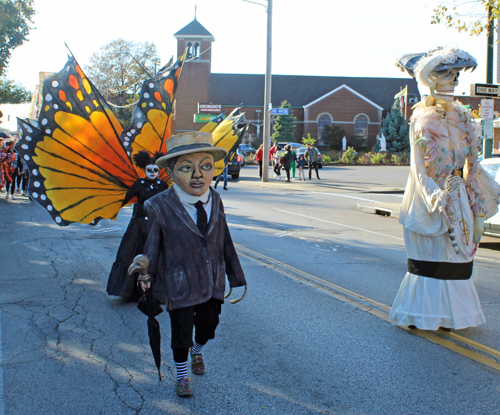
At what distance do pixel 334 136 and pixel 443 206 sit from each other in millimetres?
59116

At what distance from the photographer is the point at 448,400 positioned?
3.43m

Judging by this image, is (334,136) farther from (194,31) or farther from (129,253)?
(129,253)

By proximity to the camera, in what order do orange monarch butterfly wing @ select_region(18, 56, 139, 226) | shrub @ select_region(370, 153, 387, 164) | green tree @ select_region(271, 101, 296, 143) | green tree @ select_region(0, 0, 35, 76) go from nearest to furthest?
orange monarch butterfly wing @ select_region(18, 56, 139, 226) → green tree @ select_region(0, 0, 35, 76) → shrub @ select_region(370, 153, 387, 164) → green tree @ select_region(271, 101, 296, 143)

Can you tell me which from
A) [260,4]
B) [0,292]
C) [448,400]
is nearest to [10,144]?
[260,4]

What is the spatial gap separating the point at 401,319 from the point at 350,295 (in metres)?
1.33

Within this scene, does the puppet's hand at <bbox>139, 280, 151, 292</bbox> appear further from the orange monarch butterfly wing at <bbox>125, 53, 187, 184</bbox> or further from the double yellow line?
the double yellow line

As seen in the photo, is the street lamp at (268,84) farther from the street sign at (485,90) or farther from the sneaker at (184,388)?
the sneaker at (184,388)

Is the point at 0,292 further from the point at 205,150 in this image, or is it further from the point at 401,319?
the point at 401,319

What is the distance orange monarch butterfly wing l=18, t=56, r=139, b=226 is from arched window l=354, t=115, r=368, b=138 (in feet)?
208

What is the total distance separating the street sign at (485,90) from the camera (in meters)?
12.9

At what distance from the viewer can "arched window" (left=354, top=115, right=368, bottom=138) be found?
218 ft

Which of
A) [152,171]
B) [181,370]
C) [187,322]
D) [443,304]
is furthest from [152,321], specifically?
[443,304]

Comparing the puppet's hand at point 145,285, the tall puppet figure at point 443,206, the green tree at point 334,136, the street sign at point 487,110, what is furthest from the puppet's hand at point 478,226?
the green tree at point 334,136

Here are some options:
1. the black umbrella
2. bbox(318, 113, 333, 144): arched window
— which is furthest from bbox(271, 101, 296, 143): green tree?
the black umbrella
